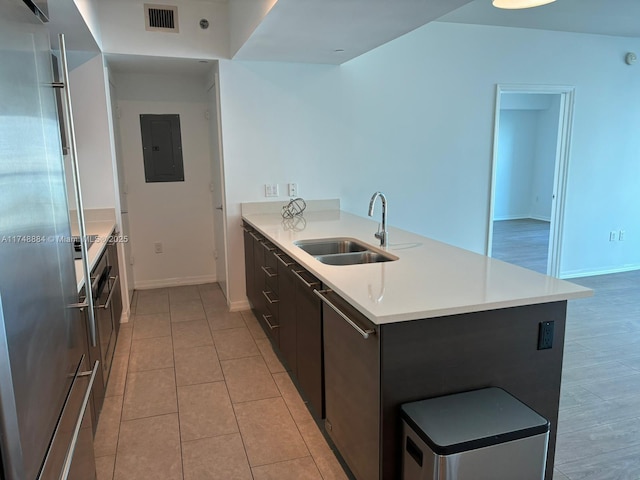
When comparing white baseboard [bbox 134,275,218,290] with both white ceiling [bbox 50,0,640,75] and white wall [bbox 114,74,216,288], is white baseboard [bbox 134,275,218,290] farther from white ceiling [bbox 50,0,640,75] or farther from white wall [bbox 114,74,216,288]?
white ceiling [bbox 50,0,640,75]

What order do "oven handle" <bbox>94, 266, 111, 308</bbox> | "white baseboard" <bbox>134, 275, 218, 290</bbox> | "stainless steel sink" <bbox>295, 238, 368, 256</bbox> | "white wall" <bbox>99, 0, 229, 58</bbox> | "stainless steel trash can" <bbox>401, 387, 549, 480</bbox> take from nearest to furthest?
"stainless steel trash can" <bbox>401, 387, 549, 480</bbox>, "oven handle" <bbox>94, 266, 111, 308</bbox>, "stainless steel sink" <bbox>295, 238, 368, 256</bbox>, "white wall" <bbox>99, 0, 229, 58</bbox>, "white baseboard" <bbox>134, 275, 218, 290</bbox>

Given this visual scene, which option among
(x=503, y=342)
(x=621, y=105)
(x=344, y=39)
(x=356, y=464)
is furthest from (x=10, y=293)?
(x=621, y=105)

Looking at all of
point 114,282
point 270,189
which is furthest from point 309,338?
point 270,189

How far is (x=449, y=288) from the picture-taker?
1.91 m

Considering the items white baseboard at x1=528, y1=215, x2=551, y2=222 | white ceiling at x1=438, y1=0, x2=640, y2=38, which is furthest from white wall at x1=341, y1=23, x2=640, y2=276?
white baseboard at x1=528, y1=215, x2=551, y2=222

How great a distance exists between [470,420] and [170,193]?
426 cm

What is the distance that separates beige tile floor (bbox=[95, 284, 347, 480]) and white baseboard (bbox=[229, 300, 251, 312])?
30 cm

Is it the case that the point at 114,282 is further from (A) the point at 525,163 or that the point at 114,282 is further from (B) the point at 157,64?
(A) the point at 525,163

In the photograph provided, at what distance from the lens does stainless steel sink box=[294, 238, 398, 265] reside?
2.69 m

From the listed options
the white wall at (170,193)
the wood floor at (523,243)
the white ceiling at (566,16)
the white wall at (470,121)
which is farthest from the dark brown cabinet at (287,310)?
the wood floor at (523,243)

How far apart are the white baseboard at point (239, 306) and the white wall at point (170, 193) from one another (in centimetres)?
105

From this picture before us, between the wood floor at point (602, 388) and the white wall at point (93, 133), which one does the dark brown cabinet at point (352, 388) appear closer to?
the wood floor at point (602, 388)

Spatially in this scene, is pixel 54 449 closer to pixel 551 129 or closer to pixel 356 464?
pixel 356 464

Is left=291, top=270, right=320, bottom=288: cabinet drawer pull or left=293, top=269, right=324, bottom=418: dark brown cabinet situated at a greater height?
left=291, top=270, right=320, bottom=288: cabinet drawer pull
